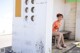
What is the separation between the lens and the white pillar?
15.1 feet

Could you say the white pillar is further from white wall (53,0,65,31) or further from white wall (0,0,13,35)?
white wall (53,0,65,31)

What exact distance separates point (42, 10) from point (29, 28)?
0.62 m

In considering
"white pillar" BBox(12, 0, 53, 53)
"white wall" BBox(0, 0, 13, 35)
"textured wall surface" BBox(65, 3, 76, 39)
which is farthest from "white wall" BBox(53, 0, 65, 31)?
"white pillar" BBox(12, 0, 53, 53)

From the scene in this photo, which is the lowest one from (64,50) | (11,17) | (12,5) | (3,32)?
(64,50)

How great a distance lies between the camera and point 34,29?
4.77 m

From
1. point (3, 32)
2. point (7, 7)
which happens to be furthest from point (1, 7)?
point (3, 32)

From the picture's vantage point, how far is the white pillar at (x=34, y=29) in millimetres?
4590

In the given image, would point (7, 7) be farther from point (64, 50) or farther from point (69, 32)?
point (69, 32)

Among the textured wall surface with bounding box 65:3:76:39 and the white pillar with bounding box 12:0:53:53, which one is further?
the textured wall surface with bounding box 65:3:76:39

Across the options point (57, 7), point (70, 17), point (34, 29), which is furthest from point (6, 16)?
point (70, 17)

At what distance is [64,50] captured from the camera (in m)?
5.81

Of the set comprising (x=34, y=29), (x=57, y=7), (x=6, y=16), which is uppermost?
(x=57, y=7)

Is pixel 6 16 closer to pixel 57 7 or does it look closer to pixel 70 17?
pixel 57 7

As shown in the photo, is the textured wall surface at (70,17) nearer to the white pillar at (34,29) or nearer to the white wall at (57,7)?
the white wall at (57,7)
